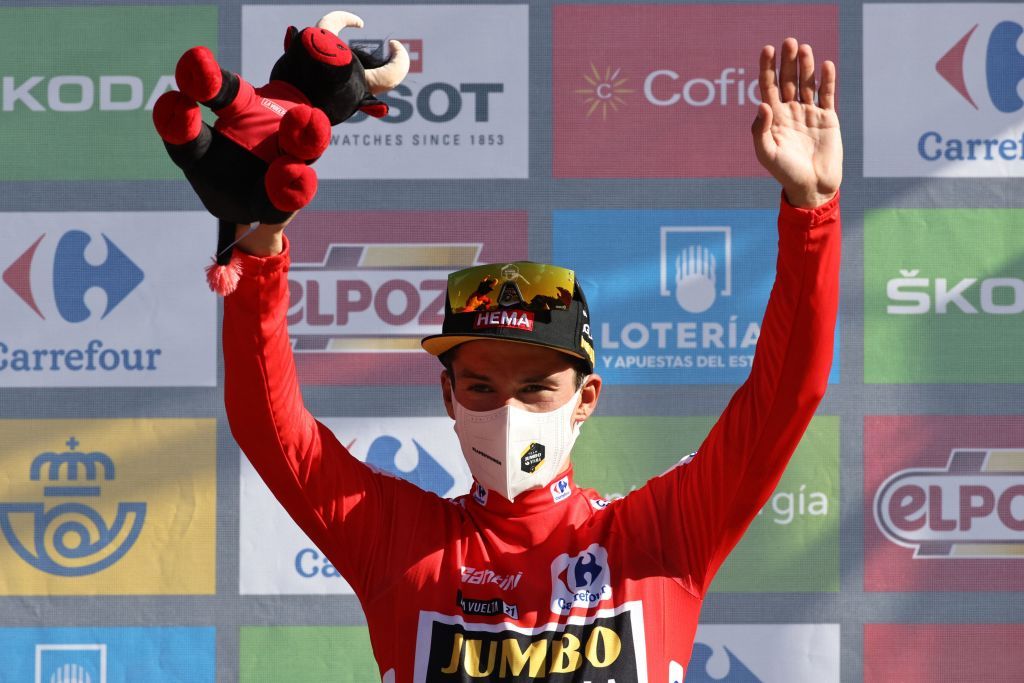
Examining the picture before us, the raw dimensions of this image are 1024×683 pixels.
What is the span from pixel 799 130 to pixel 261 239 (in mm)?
678

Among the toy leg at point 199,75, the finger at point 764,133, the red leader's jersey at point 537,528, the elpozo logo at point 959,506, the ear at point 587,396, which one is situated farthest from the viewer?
the elpozo logo at point 959,506

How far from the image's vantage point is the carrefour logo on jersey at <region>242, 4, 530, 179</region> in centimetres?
280

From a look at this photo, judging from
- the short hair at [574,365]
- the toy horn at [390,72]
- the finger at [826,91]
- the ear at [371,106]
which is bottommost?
the short hair at [574,365]

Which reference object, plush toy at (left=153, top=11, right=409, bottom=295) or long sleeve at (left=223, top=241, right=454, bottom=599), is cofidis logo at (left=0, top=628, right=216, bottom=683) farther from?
plush toy at (left=153, top=11, right=409, bottom=295)

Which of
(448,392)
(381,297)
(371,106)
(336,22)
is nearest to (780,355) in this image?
(448,392)

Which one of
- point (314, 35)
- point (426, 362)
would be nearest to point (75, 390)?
point (426, 362)

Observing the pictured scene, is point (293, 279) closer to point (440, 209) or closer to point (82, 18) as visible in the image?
point (440, 209)

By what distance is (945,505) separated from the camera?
109 inches

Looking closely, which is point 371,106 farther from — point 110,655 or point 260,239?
point 110,655

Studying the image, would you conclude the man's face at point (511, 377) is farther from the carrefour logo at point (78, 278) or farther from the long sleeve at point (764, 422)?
the carrefour logo at point (78, 278)

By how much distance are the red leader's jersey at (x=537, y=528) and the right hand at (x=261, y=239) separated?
33mm

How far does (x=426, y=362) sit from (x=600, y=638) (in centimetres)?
134

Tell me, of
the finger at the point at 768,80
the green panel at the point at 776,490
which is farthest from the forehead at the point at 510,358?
the green panel at the point at 776,490

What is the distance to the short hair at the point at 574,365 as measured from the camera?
163cm
